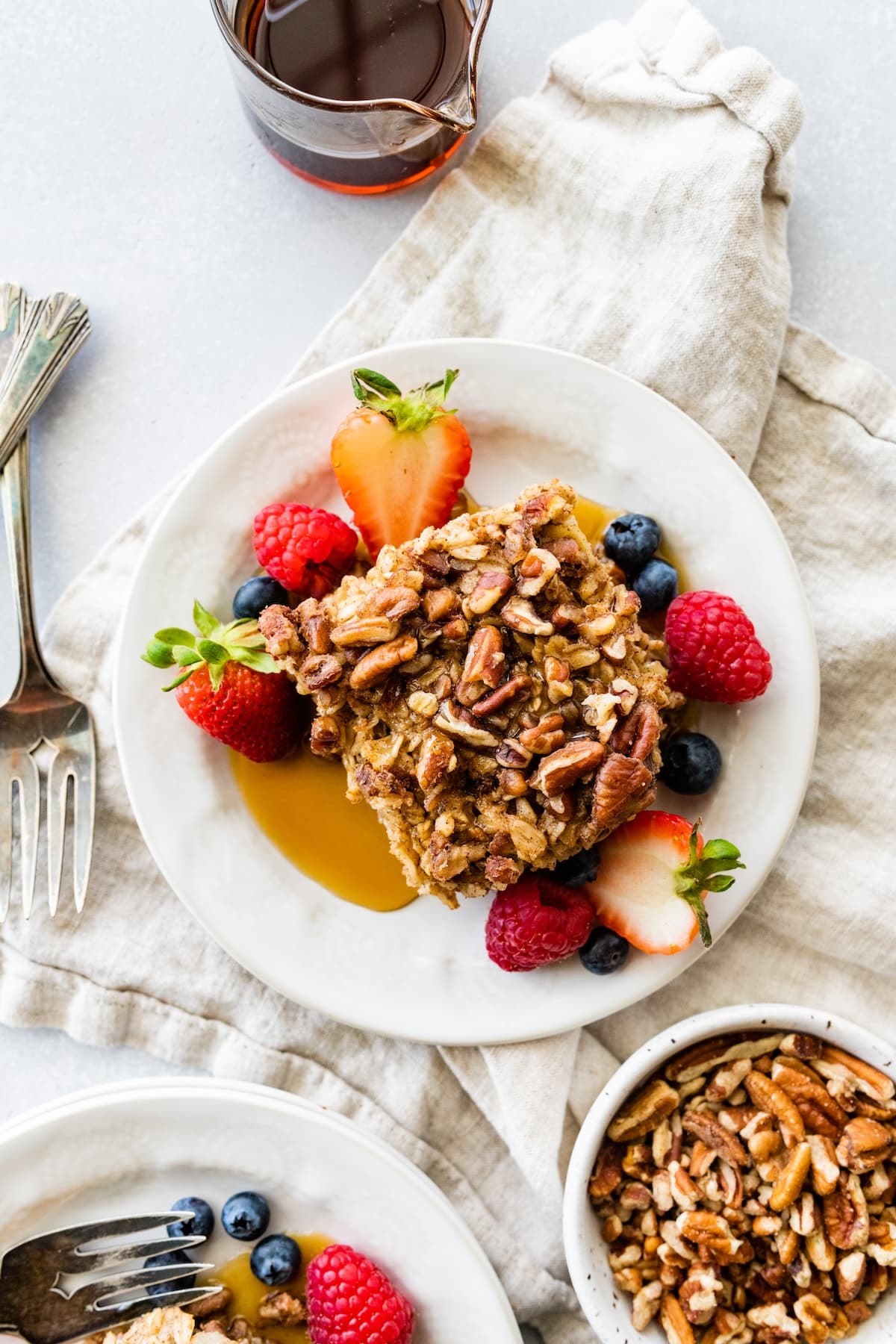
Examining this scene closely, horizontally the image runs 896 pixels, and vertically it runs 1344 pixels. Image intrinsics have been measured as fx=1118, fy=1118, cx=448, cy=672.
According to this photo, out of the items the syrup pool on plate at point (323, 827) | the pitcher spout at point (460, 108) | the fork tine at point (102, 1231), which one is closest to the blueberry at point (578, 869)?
the syrup pool on plate at point (323, 827)

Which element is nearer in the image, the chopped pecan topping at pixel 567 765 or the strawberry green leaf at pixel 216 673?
the chopped pecan topping at pixel 567 765

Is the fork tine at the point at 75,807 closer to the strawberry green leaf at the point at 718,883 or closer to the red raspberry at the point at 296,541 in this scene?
the red raspberry at the point at 296,541

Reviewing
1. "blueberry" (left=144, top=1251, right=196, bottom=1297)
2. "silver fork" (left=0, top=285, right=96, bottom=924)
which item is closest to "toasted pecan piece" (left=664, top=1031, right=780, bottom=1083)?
"blueberry" (left=144, top=1251, right=196, bottom=1297)

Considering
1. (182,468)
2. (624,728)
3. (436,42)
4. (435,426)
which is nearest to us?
(624,728)

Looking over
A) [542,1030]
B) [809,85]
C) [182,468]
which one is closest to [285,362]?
[182,468]

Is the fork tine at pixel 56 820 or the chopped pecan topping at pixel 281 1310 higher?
the fork tine at pixel 56 820

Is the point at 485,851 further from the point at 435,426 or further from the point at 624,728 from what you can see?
the point at 435,426

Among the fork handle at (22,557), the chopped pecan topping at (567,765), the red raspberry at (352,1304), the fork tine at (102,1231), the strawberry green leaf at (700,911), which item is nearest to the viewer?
the chopped pecan topping at (567,765)
